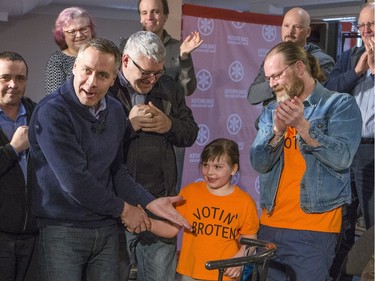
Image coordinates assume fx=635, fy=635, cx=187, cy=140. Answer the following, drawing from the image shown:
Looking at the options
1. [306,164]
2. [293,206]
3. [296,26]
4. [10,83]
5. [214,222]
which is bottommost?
[214,222]

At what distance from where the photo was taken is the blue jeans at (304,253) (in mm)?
2357

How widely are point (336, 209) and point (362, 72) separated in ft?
2.84

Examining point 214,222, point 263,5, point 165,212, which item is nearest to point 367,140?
point 214,222

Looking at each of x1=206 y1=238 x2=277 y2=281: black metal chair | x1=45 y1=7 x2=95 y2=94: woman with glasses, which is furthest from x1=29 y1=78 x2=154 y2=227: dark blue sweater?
x1=45 y1=7 x2=95 y2=94: woman with glasses

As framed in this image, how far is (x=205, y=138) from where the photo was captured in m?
4.29

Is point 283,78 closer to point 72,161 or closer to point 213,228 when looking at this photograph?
point 213,228

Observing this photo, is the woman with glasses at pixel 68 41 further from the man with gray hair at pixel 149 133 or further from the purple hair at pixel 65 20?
the man with gray hair at pixel 149 133

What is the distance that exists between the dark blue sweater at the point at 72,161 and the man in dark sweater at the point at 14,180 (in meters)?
0.29

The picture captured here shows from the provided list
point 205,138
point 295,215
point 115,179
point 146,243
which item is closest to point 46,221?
point 115,179

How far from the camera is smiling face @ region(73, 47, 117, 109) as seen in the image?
1.96 metres

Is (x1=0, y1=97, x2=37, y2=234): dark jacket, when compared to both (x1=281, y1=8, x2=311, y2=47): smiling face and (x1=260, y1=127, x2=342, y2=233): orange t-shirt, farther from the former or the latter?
(x1=281, y1=8, x2=311, y2=47): smiling face

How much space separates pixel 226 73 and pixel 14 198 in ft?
7.81

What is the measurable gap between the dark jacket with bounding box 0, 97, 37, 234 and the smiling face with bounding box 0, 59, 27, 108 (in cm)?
13

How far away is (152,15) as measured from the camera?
345 centimetres
